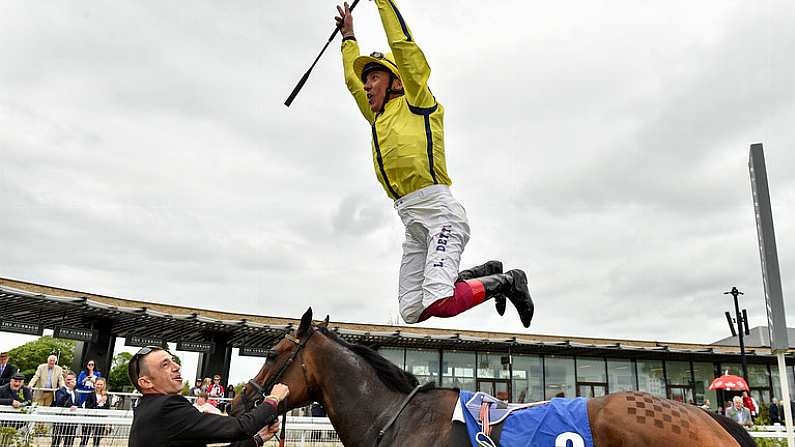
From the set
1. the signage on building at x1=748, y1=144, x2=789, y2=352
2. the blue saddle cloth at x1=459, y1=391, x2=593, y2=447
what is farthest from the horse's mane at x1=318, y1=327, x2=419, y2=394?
the signage on building at x1=748, y1=144, x2=789, y2=352

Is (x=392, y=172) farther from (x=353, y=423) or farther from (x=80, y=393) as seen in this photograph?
(x=80, y=393)

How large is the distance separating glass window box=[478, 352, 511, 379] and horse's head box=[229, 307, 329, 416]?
19.5m

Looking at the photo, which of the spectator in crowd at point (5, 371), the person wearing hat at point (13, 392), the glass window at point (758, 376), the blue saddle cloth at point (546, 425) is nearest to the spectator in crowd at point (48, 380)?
the spectator in crowd at point (5, 371)

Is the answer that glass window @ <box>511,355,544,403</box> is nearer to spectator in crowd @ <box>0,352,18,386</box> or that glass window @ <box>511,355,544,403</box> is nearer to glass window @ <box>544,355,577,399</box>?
glass window @ <box>544,355,577,399</box>

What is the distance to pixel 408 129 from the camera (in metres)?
4.23

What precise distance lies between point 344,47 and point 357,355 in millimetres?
2492

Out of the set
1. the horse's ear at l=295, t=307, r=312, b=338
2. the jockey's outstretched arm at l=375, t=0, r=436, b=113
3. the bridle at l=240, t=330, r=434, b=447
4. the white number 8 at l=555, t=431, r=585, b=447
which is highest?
the jockey's outstretched arm at l=375, t=0, r=436, b=113

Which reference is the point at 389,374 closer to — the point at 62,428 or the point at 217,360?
the point at 62,428

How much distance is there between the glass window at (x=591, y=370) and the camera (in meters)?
23.3

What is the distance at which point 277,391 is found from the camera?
3.83 meters

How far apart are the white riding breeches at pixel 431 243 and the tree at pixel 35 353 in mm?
63138

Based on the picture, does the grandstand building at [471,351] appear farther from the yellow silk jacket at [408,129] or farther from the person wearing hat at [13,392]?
the yellow silk jacket at [408,129]

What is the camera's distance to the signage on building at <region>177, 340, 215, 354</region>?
768 inches

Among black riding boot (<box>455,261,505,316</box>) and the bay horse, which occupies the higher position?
black riding boot (<box>455,261,505,316</box>)
